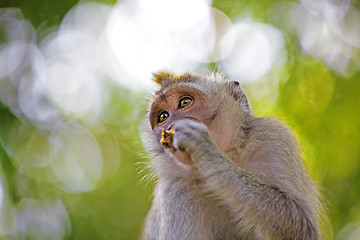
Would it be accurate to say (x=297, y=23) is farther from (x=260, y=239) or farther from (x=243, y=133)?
(x=260, y=239)

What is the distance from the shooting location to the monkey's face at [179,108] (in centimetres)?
524

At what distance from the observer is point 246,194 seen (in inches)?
177

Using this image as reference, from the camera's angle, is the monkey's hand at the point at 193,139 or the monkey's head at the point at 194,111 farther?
the monkey's head at the point at 194,111

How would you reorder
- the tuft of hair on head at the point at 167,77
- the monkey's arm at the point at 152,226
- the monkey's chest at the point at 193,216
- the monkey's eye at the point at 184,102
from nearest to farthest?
the monkey's chest at the point at 193,216 < the monkey's eye at the point at 184,102 < the tuft of hair on head at the point at 167,77 < the monkey's arm at the point at 152,226

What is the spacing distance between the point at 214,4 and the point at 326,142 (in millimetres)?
4092

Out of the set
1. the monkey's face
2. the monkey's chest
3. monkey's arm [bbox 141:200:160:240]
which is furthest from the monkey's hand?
monkey's arm [bbox 141:200:160:240]

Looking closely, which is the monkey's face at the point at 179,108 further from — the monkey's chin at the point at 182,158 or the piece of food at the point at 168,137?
the piece of food at the point at 168,137

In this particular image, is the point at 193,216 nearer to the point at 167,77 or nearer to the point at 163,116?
the point at 163,116

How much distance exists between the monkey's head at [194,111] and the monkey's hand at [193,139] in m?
0.27

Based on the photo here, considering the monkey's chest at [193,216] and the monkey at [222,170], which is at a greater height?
the monkey at [222,170]

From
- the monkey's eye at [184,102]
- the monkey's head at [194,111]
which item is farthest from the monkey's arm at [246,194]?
the monkey's eye at [184,102]

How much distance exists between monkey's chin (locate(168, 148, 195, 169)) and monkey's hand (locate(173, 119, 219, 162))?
22 centimetres

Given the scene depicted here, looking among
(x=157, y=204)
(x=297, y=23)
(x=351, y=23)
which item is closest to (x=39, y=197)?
(x=157, y=204)

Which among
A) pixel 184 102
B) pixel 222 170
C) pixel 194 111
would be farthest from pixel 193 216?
pixel 184 102
